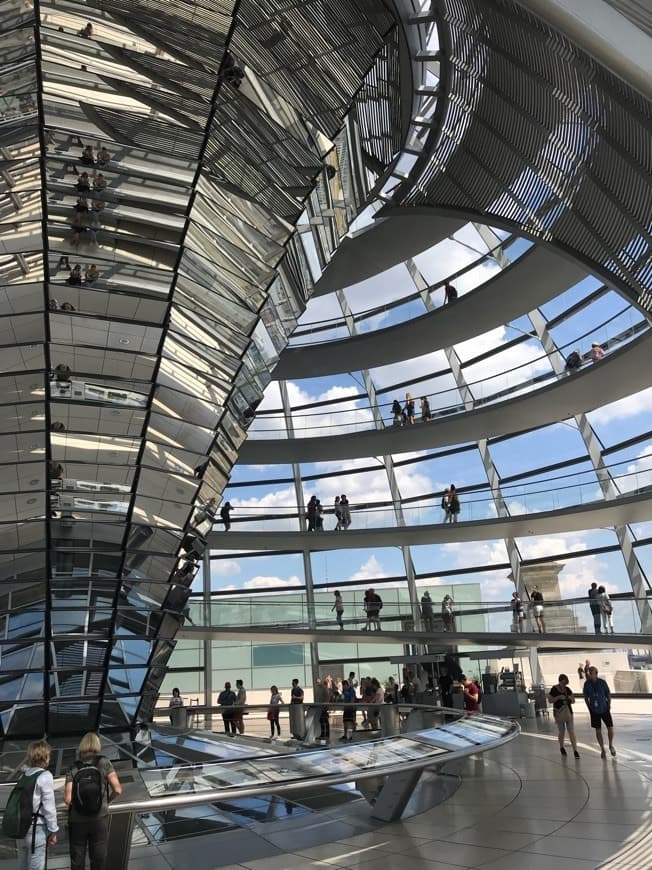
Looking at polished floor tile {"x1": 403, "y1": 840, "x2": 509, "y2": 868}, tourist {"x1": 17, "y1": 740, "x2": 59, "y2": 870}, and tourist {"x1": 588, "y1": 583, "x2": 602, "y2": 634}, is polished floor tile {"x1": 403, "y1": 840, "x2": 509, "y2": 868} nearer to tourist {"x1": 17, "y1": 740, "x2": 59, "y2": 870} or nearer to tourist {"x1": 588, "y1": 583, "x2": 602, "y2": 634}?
tourist {"x1": 17, "y1": 740, "x2": 59, "y2": 870}

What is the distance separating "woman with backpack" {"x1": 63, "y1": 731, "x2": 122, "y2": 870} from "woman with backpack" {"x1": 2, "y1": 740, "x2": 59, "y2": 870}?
168 mm

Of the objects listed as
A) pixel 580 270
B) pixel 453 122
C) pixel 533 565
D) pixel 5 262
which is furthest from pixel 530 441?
pixel 5 262

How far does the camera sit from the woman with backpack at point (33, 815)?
18.1ft

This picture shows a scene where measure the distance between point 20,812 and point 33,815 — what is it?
0.34 ft

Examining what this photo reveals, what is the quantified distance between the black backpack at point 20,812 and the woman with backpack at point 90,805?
292mm

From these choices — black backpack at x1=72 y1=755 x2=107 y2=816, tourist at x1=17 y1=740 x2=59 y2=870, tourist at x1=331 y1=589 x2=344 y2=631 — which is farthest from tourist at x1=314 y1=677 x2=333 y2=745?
tourist at x1=17 y1=740 x2=59 y2=870

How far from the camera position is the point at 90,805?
5738 millimetres

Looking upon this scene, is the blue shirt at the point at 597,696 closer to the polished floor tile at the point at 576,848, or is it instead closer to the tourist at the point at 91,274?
the polished floor tile at the point at 576,848

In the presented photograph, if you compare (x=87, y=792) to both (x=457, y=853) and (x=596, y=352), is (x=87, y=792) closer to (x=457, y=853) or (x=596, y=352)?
(x=457, y=853)

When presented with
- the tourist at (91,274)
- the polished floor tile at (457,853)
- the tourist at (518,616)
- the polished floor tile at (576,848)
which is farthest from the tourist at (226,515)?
the polished floor tile at (576,848)

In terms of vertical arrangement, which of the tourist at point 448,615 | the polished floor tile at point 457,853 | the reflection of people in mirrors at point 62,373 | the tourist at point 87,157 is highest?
the tourist at point 87,157

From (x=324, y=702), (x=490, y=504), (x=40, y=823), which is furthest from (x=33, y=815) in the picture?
(x=490, y=504)

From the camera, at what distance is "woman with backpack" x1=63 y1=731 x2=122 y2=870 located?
574 cm

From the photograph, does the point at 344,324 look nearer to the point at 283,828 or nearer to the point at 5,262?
the point at 5,262
